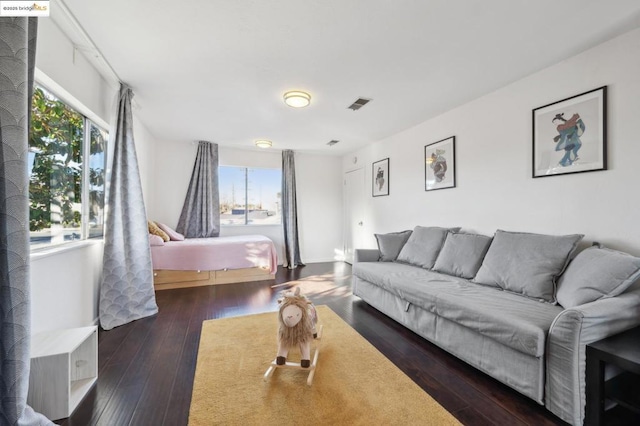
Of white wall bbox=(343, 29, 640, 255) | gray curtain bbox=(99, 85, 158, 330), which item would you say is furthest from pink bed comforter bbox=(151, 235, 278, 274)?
white wall bbox=(343, 29, 640, 255)

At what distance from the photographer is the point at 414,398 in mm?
1599

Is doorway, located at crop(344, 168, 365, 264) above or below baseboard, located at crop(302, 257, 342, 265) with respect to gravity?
above

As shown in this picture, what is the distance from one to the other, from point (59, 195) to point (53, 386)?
4.80ft

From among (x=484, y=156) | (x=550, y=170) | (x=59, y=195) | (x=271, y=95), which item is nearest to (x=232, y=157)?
(x=271, y=95)

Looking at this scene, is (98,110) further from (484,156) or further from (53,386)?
(484,156)

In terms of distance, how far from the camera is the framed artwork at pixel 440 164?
11.1 feet

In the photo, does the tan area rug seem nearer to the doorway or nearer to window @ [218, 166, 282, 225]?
the doorway

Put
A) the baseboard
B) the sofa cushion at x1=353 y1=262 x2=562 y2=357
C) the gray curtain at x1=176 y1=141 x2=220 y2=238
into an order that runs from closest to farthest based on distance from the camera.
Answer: the sofa cushion at x1=353 y1=262 x2=562 y2=357
the gray curtain at x1=176 y1=141 x2=220 y2=238
the baseboard

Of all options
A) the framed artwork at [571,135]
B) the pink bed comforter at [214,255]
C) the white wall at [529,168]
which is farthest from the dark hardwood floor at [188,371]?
the framed artwork at [571,135]

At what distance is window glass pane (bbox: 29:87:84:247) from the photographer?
6.05ft

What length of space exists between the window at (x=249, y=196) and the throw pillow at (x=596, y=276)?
16.4 ft

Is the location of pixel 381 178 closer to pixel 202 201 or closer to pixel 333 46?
pixel 333 46

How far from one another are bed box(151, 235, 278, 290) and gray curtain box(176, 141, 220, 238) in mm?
891

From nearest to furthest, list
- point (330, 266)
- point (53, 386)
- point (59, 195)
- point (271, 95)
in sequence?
point (53, 386) → point (59, 195) → point (271, 95) → point (330, 266)
